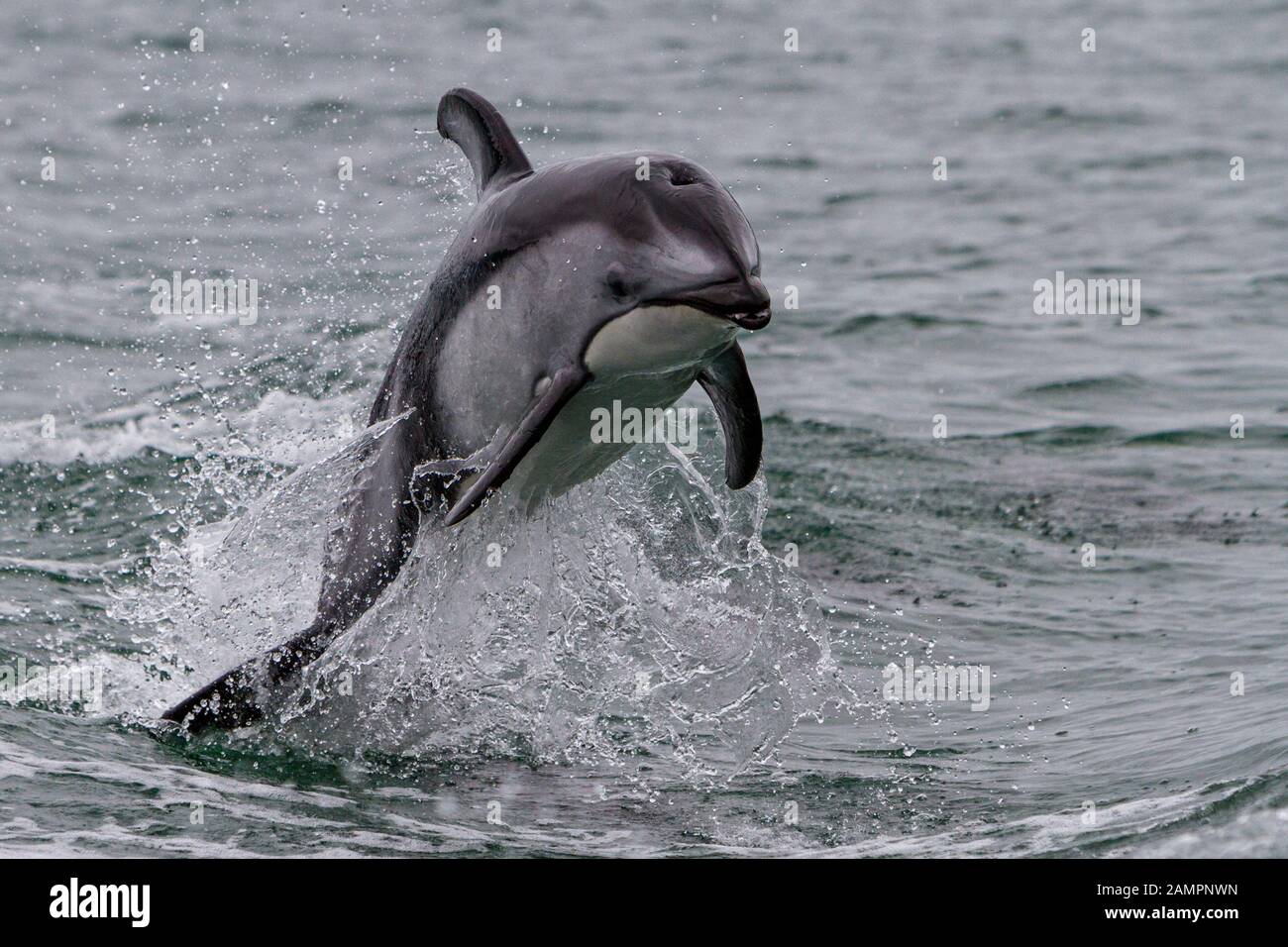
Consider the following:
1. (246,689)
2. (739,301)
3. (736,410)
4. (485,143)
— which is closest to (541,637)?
(246,689)

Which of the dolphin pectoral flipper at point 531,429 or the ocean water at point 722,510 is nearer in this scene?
the dolphin pectoral flipper at point 531,429

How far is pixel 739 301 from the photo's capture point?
18.6 ft

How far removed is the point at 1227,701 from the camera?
8.01 m

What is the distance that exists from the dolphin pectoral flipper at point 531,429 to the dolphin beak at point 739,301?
1.96ft

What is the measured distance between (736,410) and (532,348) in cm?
86

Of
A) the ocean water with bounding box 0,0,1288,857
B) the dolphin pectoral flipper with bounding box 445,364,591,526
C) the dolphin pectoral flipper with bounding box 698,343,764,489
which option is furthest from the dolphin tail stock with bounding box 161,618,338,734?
the dolphin pectoral flipper with bounding box 698,343,764,489

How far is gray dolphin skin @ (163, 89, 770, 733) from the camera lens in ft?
19.3

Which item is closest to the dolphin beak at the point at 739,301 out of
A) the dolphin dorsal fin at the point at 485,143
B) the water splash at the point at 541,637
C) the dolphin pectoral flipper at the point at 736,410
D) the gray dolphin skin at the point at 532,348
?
the gray dolphin skin at the point at 532,348

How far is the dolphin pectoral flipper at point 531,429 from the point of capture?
6.09 metres

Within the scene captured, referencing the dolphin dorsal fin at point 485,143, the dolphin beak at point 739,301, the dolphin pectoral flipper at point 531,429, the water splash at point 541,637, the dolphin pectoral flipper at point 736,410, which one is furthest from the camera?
the water splash at point 541,637

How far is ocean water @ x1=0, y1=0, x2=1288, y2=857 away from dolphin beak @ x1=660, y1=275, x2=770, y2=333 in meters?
1.90

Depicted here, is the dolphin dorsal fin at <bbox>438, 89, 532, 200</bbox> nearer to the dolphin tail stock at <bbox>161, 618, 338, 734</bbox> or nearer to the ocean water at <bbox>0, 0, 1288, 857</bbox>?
the ocean water at <bbox>0, 0, 1288, 857</bbox>

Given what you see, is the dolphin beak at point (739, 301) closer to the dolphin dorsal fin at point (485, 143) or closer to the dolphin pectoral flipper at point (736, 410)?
the dolphin pectoral flipper at point (736, 410)

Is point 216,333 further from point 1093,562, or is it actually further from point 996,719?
point 996,719
